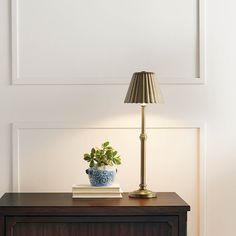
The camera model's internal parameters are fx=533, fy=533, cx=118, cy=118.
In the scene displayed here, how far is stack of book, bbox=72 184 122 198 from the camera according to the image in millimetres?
2199

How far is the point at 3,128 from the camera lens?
97.0 inches

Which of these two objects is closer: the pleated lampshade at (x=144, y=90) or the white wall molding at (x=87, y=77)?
the pleated lampshade at (x=144, y=90)

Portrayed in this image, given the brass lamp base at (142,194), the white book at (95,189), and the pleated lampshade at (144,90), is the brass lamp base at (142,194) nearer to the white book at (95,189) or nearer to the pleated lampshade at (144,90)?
the white book at (95,189)

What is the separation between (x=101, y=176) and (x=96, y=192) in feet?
0.23

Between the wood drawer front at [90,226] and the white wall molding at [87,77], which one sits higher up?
the white wall molding at [87,77]

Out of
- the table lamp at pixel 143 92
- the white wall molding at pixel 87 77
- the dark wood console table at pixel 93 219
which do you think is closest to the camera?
the dark wood console table at pixel 93 219

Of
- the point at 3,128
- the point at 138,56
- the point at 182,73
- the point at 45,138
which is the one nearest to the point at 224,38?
the point at 182,73

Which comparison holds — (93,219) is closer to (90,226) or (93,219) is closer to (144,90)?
(90,226)

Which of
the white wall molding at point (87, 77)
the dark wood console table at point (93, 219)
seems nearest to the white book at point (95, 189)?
the dark wood console table at point (93, 219)

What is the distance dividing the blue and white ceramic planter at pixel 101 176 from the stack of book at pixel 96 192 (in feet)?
0.10

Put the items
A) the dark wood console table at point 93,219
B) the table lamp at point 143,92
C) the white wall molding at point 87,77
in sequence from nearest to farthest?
the dark wood console table at point 93,219 < the table lamp at point 143,92 < the white wall molding at point 87,77

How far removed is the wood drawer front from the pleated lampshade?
477mm

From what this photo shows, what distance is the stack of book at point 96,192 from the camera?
7.22ft

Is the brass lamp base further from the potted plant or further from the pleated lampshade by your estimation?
the pleated lampshade
